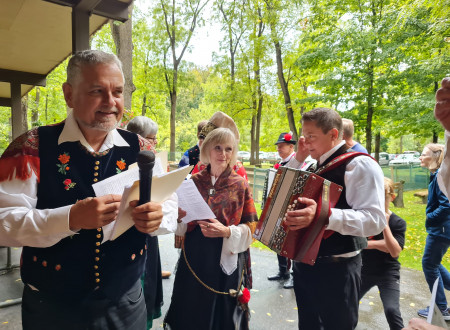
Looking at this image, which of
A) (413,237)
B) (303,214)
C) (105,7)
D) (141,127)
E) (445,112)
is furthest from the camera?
(413,237)

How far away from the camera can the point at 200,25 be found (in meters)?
A: 20.2

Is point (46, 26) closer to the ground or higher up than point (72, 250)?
higher up

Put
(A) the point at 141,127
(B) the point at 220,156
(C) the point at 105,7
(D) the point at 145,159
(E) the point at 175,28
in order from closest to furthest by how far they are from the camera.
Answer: (D) the point at 145,159 → (B) the point at 220,156 → (C) the point at 105,7 → (A) the point at 141,127 → (E) the point at 175,28

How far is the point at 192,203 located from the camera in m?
2.31

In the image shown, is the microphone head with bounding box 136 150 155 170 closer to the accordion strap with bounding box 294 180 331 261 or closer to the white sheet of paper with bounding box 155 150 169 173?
the white sheet of paper with bounding box 155 150 169 173

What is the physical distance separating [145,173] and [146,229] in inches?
13.9

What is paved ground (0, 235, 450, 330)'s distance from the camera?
355 centimetres

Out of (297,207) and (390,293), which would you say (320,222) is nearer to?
(297,207)

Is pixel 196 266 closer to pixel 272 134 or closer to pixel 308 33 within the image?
pixel 308 33

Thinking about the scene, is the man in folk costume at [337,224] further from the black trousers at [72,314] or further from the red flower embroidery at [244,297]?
the black trousers at [72,314]

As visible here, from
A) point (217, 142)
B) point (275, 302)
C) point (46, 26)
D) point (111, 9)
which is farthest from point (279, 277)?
point (46, 26)

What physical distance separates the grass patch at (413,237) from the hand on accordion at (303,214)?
467cm

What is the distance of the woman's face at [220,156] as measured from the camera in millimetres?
2691

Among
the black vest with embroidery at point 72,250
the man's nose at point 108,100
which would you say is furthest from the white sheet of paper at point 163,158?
the man's nose at point 108,100
